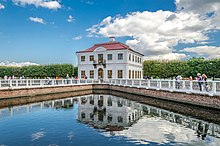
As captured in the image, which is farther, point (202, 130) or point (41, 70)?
point (41, 70)

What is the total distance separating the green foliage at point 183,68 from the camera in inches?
1622

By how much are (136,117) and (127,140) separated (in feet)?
14.7

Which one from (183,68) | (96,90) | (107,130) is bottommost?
(107,130)

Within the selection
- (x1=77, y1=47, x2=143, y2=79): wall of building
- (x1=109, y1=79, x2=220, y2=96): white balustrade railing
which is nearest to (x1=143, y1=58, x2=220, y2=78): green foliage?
(x1=77, y1=47, x2=143, y2=79): wall of building

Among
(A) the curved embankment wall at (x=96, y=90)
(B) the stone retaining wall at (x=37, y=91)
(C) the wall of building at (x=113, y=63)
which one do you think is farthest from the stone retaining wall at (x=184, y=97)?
(C) the wall of building at (x=113, y=63)

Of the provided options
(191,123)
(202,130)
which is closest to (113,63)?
(191,123)

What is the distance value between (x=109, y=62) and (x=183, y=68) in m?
17.7

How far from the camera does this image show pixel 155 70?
46.9 meters

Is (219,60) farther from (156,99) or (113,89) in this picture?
(156,99)

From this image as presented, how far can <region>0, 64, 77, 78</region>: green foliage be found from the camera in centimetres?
4891

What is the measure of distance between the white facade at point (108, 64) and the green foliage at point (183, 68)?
8886 millimetres

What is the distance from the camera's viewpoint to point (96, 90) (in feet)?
105

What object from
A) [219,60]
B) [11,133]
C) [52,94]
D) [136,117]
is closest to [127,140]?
[136,117]

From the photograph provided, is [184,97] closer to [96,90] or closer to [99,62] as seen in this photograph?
[96,90]
